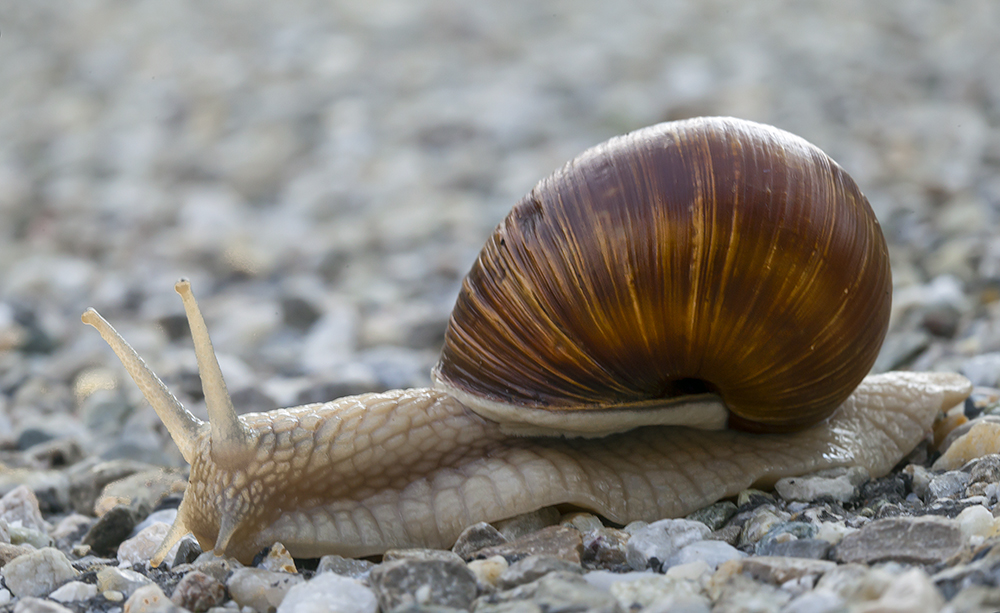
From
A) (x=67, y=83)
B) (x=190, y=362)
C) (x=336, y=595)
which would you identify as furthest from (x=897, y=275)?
(x=67, y=83)

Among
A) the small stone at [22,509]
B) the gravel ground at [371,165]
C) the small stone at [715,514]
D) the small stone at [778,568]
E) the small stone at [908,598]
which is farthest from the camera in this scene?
the gravel ground at [371,165]

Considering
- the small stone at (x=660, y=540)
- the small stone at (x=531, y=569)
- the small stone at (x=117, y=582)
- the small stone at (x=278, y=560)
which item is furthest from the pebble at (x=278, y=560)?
the small stone at (x=660, y=540)

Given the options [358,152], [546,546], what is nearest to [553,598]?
[546,546]

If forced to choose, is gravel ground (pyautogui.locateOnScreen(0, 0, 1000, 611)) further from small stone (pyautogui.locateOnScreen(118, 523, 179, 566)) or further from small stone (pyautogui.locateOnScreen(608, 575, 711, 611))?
small stone (pyautogui.locateOnScreen(118, 523, 179, 566))

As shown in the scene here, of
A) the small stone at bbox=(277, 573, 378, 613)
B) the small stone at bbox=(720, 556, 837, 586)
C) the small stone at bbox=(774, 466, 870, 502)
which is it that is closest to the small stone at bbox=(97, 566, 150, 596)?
the small stone at bbox=(277, 573, 378, 613)

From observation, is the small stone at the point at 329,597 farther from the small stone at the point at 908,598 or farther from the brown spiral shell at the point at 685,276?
the small stone at the point at 908,598

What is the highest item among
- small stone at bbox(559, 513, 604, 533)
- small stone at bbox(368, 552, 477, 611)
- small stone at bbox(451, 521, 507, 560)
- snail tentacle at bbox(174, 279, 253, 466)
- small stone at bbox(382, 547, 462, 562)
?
snail tentacle at bbox(174, 279, 253, 466)

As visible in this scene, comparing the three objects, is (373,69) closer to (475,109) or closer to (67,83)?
(475,109)
